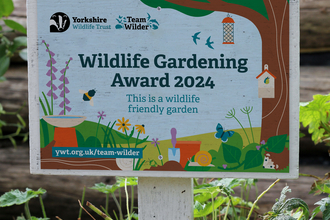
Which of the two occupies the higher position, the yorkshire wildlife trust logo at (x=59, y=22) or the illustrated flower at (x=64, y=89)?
the yorkshire wildlife trust logo at (x=59, y=22)

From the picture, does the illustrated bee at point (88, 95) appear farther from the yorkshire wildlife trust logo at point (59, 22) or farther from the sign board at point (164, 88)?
the yorkshire wildlife trust logo at point (59, 22)

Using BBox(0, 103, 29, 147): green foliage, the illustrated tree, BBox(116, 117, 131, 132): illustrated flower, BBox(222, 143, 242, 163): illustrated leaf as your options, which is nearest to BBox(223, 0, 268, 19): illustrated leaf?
the illustrated tree

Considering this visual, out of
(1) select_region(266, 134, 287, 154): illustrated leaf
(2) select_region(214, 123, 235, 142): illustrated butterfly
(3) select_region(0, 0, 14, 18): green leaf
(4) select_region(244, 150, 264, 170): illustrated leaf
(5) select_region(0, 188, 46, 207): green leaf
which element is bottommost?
(5) select_region(0, 188, 46, 207): green leaf

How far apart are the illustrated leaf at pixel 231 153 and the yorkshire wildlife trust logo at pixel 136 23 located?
40cm

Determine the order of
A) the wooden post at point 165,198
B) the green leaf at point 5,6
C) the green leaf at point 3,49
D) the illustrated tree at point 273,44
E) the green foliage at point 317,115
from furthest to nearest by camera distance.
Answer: the green leaf at point 3,49 < the green leaf at point 5,6 < the green foliage at point 317,115 < the wooden post at point 165,198 < the illustrated tree at point 273,44

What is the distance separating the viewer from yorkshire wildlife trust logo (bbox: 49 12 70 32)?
92 cm

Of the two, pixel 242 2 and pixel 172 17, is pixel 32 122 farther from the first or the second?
pixel 242 2

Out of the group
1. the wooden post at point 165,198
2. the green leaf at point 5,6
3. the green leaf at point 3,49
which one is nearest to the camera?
the wooden post at point 165,198

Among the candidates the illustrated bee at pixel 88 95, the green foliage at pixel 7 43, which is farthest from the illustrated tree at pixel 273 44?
the green foliage at pixel 7 43

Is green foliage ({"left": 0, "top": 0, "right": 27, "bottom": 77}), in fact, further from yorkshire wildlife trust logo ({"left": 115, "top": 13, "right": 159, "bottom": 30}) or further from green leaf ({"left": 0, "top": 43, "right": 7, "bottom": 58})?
yorkshire wildlife trust logo ({"left": 115, "top": 13, "right": 159, "bottom": 30})

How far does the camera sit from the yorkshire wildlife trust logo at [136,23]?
2.92 ft

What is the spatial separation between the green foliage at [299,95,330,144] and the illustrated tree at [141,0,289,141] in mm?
360

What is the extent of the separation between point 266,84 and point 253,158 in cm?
21

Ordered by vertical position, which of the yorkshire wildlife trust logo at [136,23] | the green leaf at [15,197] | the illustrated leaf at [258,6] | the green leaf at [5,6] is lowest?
the green leaf at [15,197]
